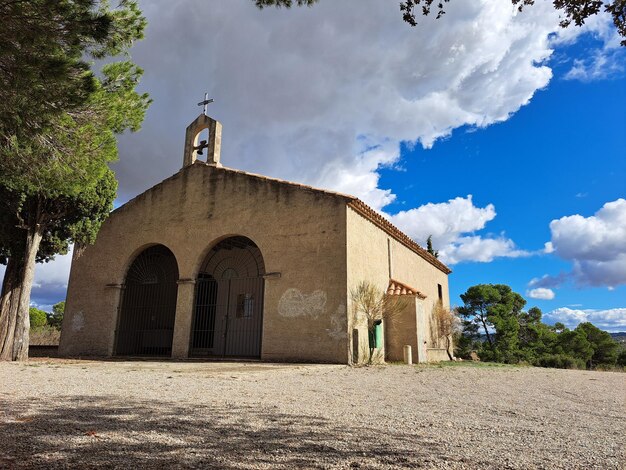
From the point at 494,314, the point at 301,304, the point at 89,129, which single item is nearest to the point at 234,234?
the point at 301,304

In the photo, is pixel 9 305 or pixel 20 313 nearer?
pixel 20 313

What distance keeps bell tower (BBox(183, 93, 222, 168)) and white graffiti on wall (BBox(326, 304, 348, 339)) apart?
Result: 6.95 meters

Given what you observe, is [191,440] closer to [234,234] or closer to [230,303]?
[234,234]

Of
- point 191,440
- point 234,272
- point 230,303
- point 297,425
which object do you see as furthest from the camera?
point 230,303

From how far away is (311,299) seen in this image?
1184cm

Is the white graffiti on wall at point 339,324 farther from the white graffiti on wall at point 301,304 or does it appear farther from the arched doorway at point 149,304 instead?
the arched doorway at point 149,304

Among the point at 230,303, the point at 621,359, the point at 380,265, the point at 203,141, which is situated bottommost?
the point at 621,359

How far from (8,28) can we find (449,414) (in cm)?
655

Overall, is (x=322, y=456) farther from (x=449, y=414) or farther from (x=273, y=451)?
(x=449, y=414)

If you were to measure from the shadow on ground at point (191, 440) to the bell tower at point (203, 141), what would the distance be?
11482 millimetres

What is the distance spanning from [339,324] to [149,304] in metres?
8.31

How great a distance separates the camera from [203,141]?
51.1ft

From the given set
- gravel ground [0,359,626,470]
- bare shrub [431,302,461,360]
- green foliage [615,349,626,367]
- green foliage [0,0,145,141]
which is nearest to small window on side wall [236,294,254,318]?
gravel ground [0,359,626,470]

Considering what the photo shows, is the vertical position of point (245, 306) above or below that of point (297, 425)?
above
